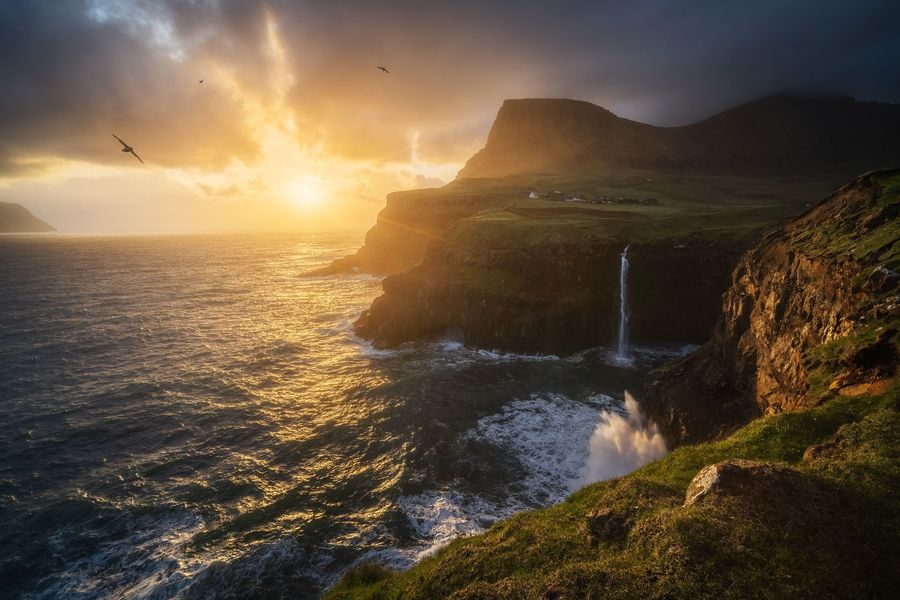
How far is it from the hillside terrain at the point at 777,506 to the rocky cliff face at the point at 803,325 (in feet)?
0.34

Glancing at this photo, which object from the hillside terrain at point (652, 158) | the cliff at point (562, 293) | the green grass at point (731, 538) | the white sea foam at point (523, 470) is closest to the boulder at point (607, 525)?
the green grass at point (731, 538)

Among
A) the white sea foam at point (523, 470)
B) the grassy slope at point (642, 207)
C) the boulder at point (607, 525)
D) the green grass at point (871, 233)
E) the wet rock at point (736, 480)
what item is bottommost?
the white sea foam at point (523, 470)

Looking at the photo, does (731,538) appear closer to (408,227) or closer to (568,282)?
(568,282)

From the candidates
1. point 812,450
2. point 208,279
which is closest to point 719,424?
point 812,450

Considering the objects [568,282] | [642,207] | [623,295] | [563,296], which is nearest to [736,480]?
[563,296]

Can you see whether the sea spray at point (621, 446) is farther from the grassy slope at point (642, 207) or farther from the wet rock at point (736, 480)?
the grassy slope at point (642, 207)

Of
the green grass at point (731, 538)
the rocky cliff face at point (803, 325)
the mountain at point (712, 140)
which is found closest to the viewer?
the green grass at point (731, 538)

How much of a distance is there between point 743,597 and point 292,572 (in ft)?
62.6

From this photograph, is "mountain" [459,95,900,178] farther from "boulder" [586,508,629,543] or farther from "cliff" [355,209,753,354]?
"boulder" [586,508,629,543]

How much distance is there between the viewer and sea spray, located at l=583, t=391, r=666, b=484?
85.9 ft

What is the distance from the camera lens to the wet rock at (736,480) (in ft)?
32.9

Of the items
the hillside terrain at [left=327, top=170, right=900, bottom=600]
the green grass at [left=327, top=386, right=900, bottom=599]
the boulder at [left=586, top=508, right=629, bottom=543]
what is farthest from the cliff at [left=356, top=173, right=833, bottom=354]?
the boulder at [left=586, top=508, right=629, bottom=543]

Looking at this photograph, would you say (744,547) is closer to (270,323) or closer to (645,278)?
(645,278)

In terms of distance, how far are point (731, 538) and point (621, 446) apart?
21.3m
